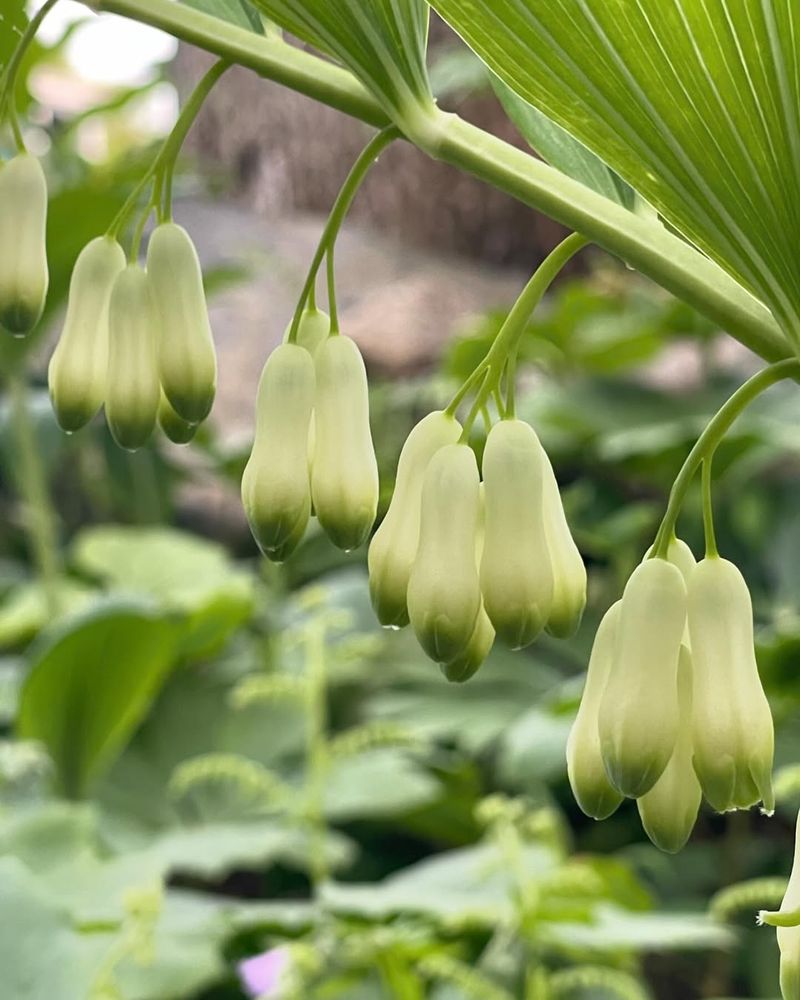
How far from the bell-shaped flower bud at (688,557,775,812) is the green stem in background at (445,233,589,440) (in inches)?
3.1

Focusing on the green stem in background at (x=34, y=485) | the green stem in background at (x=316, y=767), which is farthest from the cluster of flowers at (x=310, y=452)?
the green stem in background at (x=34, y=485)

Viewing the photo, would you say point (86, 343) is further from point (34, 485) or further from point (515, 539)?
point (34, 485)

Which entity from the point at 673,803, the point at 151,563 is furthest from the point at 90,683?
the point at 673,803

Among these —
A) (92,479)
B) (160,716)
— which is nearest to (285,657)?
(160,716)

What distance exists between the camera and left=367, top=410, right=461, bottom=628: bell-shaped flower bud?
14.5 inches

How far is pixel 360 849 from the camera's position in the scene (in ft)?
5.36

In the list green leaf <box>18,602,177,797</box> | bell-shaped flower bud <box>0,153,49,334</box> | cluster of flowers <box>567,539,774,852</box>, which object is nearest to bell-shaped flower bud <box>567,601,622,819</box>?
cluster of flowers <box>567,539,774,852</box>

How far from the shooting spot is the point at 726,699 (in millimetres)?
330

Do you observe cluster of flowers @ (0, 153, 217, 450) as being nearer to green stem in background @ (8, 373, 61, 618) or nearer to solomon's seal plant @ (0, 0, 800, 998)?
solomon's seal plant @ (0, 0, 800, 998)

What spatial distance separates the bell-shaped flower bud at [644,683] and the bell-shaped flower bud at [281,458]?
10cm

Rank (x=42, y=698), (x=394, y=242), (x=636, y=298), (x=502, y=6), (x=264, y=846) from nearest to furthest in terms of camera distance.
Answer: (x=502, y=6) → (x=264, y=846) → (x=42, y=698) → (x=636, y=298) → (x=394, y=242)

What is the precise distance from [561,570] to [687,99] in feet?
0.46

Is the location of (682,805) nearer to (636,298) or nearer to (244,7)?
(244,7)

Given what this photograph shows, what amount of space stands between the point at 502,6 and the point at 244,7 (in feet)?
0.46
